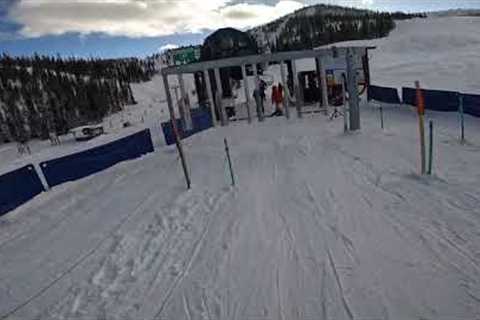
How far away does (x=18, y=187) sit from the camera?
12.7 m

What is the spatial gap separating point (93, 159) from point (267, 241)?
11137 mm

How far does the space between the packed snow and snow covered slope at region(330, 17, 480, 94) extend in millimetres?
19313

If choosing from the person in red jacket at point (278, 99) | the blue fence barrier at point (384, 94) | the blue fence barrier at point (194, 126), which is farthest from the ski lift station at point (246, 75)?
the blue fence barrier at point (384, 94)

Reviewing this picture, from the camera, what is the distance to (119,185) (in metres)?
13.2

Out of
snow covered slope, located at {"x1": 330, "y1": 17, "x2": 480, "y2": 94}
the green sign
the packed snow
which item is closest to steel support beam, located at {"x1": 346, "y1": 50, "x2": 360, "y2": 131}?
the packed snow

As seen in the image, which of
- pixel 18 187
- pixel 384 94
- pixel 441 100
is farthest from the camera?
pixel 384 94

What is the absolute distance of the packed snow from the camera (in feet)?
16.7

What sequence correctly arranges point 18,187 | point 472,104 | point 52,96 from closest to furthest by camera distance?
point 18,187 → point 472,104 → point 52,96

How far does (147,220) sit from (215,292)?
412 cm

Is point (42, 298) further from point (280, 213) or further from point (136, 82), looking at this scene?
point (136, 82)

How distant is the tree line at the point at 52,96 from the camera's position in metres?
63.8

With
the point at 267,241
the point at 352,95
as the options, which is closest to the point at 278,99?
the point at 352,95

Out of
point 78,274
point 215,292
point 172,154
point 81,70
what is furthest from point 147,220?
point 81,70

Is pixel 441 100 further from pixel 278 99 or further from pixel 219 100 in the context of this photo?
pixel 219 100
